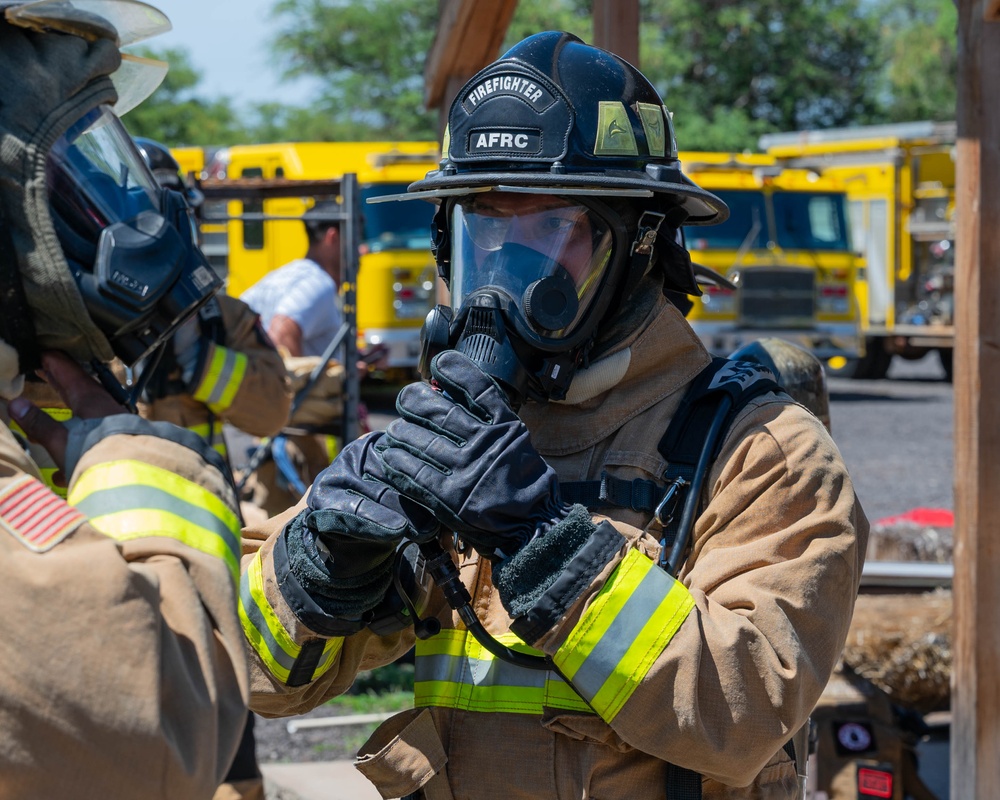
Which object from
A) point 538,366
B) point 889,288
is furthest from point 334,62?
point 538,366

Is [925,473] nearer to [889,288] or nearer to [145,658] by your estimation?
[889,288]

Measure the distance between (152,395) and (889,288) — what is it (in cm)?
1435

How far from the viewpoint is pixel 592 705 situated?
1.67 metres

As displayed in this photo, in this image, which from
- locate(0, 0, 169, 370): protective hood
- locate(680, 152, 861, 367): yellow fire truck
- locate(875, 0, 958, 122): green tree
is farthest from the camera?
locate(875, 0, 958, 122): green tree

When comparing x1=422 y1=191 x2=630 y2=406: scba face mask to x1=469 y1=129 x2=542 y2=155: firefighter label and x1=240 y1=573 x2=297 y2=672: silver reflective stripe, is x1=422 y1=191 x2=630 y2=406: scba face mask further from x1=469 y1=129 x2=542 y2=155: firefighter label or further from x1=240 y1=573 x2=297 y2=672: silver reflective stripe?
x1=240 y1=573 x2=297 y2=672: silver reflective stripe

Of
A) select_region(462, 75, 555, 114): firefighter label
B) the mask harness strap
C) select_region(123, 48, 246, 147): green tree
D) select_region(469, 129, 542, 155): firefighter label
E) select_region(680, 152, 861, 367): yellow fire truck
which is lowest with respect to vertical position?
select_region(680, 152, 861, 367): yellow fire truck

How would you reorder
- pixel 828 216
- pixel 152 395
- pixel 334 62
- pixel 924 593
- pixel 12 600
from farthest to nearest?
pixel 334 62 → pixel 828 216 → pixel 924 593 → pixel 152 395 → pixel 12 600

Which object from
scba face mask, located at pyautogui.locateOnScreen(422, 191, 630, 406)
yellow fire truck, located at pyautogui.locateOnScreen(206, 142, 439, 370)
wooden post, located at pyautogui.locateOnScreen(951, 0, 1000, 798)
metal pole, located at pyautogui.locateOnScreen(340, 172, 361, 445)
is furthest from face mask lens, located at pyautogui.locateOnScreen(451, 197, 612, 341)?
yellow fire truck, located at pyautogui.locateOnScreen(206, 142, 439, 370)

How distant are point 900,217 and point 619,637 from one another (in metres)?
16.0

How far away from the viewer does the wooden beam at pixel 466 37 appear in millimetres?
4195

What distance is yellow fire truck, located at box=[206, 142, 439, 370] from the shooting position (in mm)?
12578

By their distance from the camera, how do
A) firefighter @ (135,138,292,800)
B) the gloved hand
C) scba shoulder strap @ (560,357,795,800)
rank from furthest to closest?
firefighter @ (135,138,292,800)
scba shoulder strap @ (560,357,795,800)
the gloved hand

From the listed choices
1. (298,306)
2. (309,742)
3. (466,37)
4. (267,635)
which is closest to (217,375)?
(466,37)

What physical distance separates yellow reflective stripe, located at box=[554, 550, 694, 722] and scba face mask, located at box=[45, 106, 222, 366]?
692 millimetres
